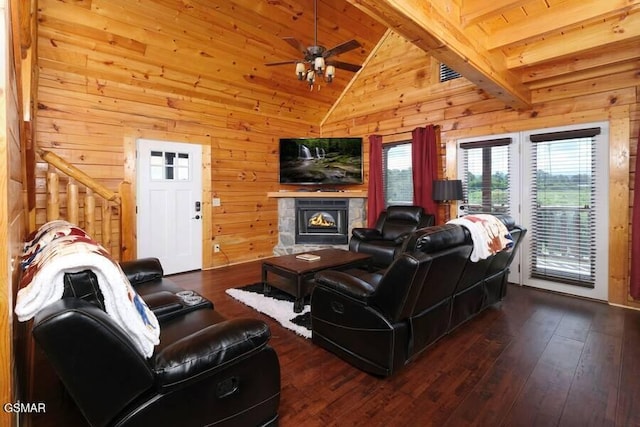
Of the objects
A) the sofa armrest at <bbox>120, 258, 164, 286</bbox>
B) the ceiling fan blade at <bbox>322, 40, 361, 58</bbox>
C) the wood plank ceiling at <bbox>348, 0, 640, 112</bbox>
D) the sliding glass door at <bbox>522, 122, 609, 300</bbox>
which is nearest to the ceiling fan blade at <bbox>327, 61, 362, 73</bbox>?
the ceiling fan blade at <bbox>322, 40, 361, 58</bbox>

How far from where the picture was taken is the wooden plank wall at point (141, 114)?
3.59 m

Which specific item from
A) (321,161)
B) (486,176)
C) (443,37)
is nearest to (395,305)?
(443,37)

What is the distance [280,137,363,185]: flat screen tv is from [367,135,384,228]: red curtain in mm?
273

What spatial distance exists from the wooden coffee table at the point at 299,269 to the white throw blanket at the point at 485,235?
1.46 metres

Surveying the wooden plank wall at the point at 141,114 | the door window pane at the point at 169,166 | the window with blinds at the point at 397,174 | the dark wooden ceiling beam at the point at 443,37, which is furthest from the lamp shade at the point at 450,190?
the door window pane at the point at 169,166

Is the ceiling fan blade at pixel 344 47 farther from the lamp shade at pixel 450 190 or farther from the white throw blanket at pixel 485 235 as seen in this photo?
the lamp shade at pixel 450 190

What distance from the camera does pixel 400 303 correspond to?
201 cm

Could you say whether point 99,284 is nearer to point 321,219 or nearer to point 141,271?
point 141,271

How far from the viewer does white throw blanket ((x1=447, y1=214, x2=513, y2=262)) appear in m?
2.42

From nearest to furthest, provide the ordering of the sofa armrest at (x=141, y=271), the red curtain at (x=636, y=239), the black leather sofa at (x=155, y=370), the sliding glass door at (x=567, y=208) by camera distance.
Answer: the black leather sofa at (x=155, y=370) → the sofa armrest at (x=141, y=271) → the red curtain at (x=636, y=239) → the sliding glass door at (x=567, y=208)

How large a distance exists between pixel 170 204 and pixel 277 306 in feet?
8.38

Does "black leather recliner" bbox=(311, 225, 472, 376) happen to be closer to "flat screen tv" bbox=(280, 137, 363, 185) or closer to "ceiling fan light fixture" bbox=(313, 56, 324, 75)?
"ceiling fan light fixture" bbox=(313, 56, 324, 75)

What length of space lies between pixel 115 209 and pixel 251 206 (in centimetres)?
218

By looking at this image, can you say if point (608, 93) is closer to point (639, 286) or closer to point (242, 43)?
point (639, 286)
